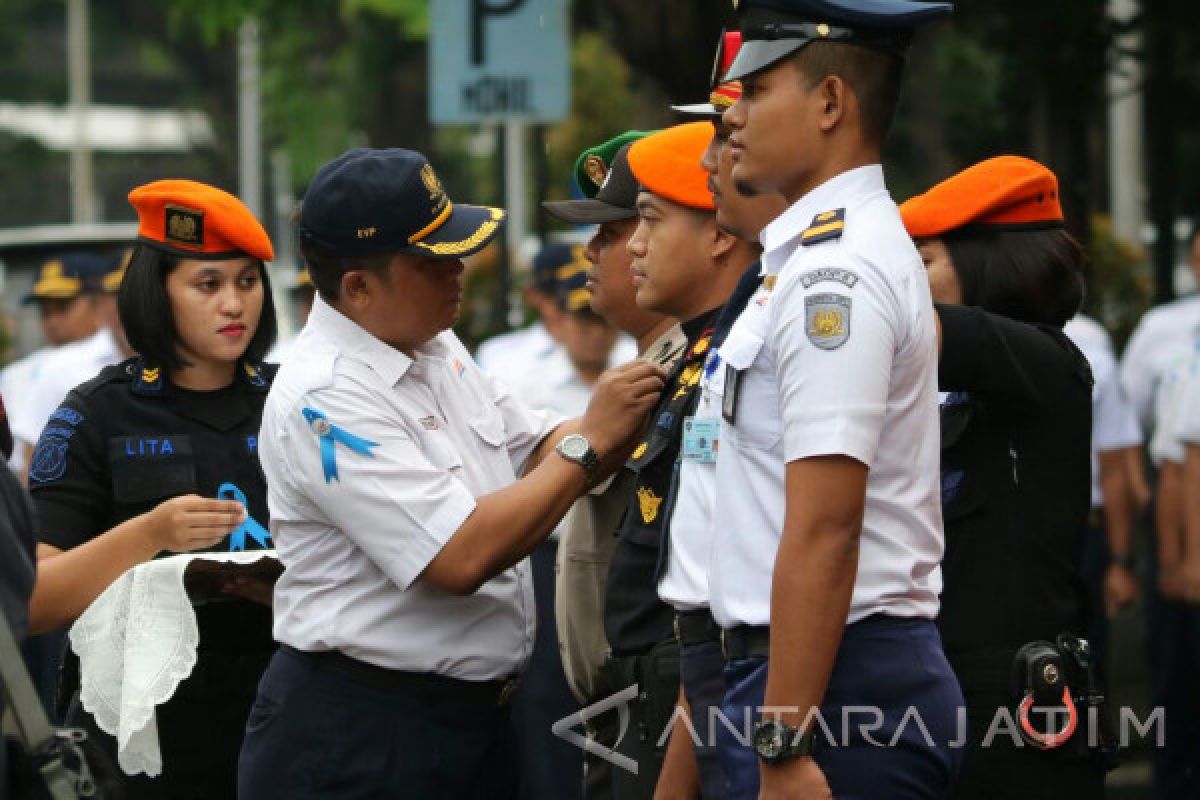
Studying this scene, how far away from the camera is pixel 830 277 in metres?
3.41

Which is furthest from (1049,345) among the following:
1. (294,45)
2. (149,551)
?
(294,45)

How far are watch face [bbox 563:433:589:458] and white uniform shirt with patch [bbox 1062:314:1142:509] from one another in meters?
4.46

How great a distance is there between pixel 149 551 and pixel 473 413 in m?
0.83

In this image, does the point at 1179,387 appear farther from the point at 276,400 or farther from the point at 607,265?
the point at 276,400

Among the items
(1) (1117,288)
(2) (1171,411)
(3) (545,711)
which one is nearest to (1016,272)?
(3) (545,711)

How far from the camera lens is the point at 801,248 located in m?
3.52

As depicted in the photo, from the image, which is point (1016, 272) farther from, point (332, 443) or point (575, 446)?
point (332, 443)

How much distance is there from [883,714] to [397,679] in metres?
1.30

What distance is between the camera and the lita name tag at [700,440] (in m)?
3.83

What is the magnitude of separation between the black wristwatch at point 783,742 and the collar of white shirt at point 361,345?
1.42 meters

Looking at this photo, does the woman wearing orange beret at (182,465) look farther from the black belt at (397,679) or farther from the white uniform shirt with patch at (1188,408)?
the white uniform shirt with patch at (1188,408)

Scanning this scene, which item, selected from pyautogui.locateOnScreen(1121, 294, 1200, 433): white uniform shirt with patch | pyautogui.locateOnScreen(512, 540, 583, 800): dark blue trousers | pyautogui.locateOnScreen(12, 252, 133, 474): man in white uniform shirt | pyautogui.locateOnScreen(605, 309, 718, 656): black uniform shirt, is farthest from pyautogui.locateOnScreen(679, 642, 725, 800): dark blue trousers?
pyautogui.locateOnScreen(12, 252, 133, 474): man in white uniform shirt

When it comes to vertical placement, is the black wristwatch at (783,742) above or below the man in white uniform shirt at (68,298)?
below

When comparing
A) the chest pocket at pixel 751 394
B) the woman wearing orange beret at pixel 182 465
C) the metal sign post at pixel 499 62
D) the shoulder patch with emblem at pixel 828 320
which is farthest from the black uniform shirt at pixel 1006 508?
the metal sign post at pixel 499 62
